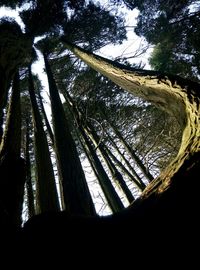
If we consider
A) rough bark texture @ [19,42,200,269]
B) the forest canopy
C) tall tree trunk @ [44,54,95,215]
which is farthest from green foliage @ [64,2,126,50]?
rough bark texture @ [19,42,200,269]

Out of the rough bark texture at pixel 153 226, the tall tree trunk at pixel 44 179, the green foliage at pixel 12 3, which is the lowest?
the rough bark texture at pixel 153 226

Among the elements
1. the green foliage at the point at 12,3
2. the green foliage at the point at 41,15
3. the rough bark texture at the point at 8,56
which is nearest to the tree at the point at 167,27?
the green foliage at the point at 41,15

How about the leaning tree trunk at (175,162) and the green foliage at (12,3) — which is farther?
the green foliage at (12,3)

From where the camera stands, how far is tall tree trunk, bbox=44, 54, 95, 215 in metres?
4.22

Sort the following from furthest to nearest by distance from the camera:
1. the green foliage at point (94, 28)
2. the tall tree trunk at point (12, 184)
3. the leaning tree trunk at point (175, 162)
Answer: the green foliage at point (94, 28) < the tall tree trunk at point (12, 184) < the leaning tree trunk at point (175, 162)

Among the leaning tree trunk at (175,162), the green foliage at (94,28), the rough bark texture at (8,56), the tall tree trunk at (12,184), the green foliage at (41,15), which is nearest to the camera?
the leaning tree trunk at (175,162)

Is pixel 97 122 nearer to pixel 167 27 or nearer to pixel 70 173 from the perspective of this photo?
pixel 70 173

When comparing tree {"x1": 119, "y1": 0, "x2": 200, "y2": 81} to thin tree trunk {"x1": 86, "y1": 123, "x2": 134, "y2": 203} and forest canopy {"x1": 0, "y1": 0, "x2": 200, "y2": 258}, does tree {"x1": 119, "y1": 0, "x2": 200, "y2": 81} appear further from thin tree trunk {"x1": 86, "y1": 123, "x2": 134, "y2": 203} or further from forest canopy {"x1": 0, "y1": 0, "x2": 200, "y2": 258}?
thin tree trunk {"x1": 86, "y1": 123, "x2": 134, "y2": 203}

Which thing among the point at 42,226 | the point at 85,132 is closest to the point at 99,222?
the point at 42,226

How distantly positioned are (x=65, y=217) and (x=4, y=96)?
300 cm

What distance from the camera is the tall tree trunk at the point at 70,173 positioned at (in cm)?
422

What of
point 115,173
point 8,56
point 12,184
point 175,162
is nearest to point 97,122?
point 115,173

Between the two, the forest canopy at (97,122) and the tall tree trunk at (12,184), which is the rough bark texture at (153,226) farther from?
the tall tree trunk at (12,184)

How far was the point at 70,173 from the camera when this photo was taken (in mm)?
4672
